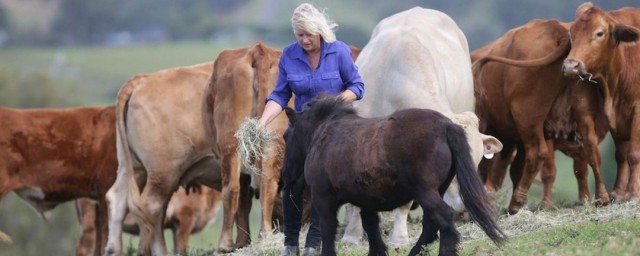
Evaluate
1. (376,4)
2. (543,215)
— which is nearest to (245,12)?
(376,4)

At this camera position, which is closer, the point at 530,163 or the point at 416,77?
the point at 416,77

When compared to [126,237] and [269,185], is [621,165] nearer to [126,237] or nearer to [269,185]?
[269,185]

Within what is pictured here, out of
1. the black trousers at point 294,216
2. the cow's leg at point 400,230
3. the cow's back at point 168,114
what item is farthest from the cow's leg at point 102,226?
the black trousers at point 294,216

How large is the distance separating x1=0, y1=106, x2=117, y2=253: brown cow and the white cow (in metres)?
4.89

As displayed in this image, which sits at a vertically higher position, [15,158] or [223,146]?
[223,146]

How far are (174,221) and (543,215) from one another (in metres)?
8.27

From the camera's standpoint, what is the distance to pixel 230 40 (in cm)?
9500

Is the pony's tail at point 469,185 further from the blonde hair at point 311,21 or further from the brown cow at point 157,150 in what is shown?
the brown cow at point 157,150

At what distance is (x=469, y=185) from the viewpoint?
28.6 feet

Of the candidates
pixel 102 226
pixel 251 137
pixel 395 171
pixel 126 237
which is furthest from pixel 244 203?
pixel 126 237

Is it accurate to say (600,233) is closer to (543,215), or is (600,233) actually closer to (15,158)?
(543,215)

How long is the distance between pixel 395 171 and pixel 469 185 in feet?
1.63

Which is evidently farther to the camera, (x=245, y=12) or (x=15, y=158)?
(x=245, y=12)

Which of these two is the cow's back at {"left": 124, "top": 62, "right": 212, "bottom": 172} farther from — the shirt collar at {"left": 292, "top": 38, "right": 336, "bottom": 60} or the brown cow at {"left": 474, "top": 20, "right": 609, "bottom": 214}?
the shirt collar at {"left": 292, "top": 38, "right": 336, "bottom": 60}
